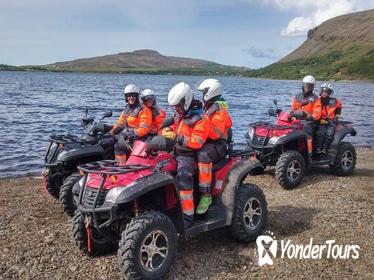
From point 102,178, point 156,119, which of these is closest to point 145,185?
point 102,178

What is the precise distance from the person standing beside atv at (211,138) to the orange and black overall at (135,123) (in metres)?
2.41

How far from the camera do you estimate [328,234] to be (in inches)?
299

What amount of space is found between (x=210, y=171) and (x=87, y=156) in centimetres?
308

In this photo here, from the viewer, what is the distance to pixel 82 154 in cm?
894

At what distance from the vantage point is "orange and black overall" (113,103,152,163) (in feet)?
31.2

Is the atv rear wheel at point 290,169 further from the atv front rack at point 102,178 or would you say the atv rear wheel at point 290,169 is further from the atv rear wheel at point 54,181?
the atv front rack at point 102,178

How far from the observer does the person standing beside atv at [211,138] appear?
6.75m

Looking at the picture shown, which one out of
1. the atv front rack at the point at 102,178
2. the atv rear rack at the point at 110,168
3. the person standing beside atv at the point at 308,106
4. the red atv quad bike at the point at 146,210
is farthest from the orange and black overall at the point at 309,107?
the atv front rack at the point at 102,178

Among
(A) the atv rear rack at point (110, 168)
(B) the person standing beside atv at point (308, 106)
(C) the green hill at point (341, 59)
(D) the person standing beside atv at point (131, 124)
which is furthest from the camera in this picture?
(C) the green hill at point (341, 59)

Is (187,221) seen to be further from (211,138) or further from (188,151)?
(211,138)

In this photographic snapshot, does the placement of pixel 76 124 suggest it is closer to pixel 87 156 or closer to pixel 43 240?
pixel 87 156

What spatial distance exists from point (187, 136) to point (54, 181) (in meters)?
3.55

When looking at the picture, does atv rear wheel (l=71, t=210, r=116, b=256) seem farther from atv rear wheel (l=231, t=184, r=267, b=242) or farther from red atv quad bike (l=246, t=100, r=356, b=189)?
red atv quad bike (l=246, t=100, r=356, b=189)

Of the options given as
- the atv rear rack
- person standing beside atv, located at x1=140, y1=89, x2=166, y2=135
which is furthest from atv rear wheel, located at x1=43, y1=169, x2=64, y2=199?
the atv rear rack
